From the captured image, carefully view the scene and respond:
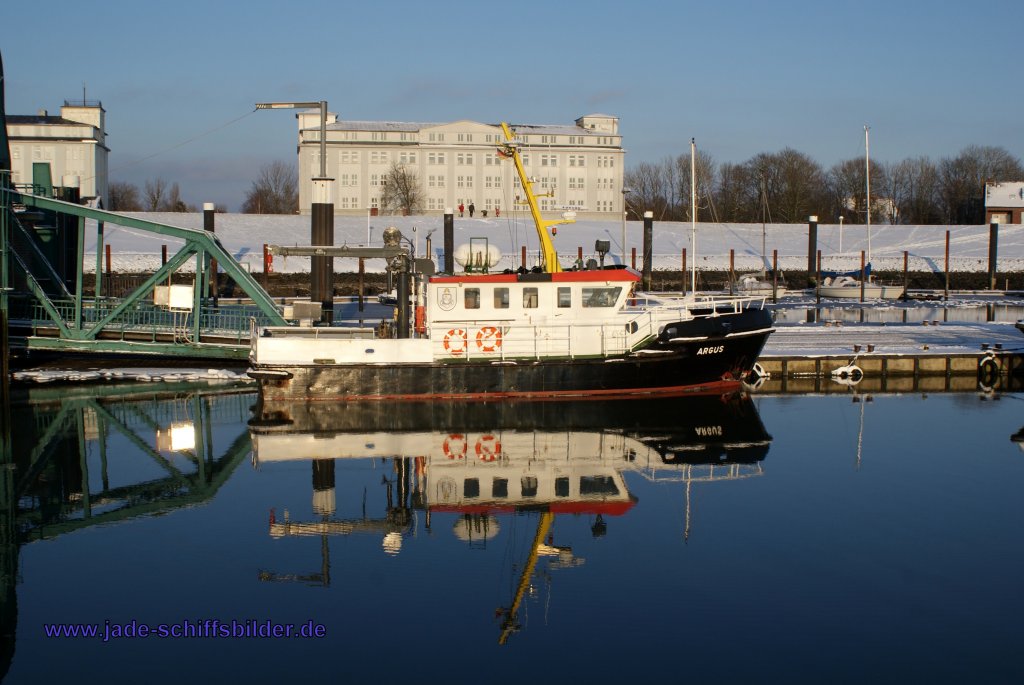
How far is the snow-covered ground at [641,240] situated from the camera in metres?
62.3

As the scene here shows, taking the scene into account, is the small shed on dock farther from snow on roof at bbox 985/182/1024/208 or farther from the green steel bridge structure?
the green steel bridge structure

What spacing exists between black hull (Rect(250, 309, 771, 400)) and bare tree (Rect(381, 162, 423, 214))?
6663 centimetres

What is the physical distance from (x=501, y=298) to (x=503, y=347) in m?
1.10

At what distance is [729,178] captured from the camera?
353 ft

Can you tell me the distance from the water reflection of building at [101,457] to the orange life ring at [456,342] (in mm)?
4655

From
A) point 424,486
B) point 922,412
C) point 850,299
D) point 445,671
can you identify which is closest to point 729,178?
point 850,299

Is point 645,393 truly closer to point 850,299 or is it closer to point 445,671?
point 445,671

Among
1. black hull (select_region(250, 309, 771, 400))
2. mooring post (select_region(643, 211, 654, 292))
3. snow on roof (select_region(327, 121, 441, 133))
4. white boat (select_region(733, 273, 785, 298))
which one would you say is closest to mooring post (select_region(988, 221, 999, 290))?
white boat (select_region(733, 273, 785, 298))

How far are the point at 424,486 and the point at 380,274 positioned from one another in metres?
42.3

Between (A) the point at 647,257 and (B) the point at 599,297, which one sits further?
(A) the point at 647,257

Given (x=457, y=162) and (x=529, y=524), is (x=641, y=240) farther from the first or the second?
(x=529, y=524)

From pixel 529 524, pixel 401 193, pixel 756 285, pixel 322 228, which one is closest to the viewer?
pixel 529 524

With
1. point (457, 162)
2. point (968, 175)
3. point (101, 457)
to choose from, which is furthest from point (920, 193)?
point (101, 457)

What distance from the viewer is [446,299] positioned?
24250 millimetres
